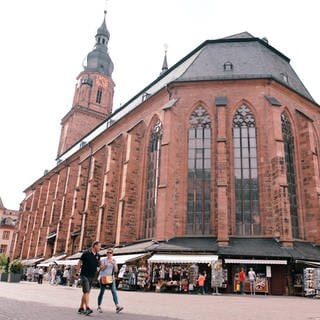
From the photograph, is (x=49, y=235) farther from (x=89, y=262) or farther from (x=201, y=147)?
(x=89, y=262)

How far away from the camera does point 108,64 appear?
177 ft

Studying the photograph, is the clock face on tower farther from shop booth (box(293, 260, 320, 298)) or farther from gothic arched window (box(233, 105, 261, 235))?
shop booth (box(293, 260, 320, 298))

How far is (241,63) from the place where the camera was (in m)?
25.6

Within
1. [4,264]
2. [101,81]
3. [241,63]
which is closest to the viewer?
[241,63]

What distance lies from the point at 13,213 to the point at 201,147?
69979 millimetres

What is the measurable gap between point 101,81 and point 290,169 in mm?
36789

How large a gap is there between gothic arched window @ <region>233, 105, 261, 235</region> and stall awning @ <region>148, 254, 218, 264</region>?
10.8 ft

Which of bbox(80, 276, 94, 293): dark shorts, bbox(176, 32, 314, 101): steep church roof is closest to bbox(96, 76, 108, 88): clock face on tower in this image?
bbox(176, 32, 314, 101): steep church roof

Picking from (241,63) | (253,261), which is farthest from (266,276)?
(241,63)

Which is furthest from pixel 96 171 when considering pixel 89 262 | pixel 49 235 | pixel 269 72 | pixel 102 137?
pixel 89 262

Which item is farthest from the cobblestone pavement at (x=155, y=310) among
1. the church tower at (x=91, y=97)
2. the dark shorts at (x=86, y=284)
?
the church tower at (x=91, y=97)

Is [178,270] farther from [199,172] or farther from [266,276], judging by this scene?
[199,172]

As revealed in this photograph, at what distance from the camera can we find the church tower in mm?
51844

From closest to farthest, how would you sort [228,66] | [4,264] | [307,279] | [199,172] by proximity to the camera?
[307,279]
[199,172]
[228,66]
[4,264]
